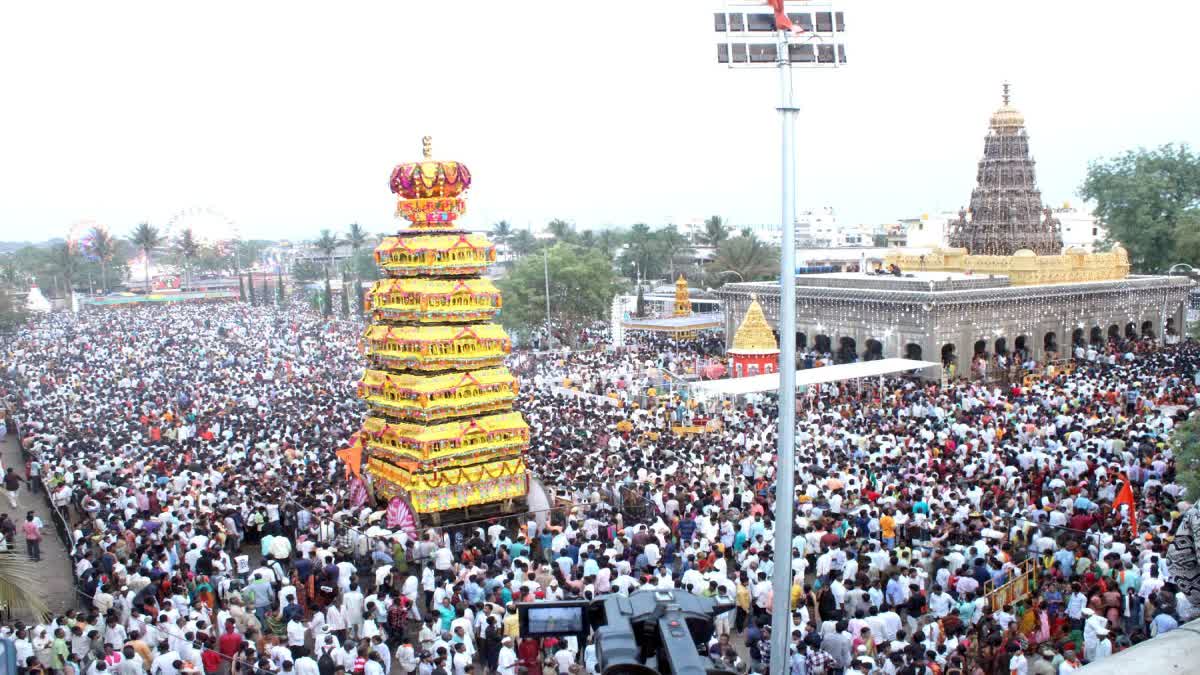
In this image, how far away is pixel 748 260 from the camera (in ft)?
180

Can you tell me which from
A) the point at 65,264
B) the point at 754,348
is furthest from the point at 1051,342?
the point at 65,264

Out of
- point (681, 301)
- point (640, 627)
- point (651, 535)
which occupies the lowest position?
point (651, 535)

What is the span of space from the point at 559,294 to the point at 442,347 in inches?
1147

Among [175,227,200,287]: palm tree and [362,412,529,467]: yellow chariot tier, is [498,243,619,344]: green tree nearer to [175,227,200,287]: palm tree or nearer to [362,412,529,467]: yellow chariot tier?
[362,412,529,467]: yellow chariot tier

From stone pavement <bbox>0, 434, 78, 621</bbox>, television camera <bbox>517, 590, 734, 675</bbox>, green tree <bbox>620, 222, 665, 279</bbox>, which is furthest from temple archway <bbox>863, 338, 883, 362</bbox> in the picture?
green tree <bbox>620, 222, 665, 279</bbox>

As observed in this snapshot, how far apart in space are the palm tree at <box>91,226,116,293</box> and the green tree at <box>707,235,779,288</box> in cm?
4968

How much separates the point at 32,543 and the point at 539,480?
7.95 meters

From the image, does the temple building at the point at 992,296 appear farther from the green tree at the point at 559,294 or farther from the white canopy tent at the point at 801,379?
the green tree at the point at 559,294

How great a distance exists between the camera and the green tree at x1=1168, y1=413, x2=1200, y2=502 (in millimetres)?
13727

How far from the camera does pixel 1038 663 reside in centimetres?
902

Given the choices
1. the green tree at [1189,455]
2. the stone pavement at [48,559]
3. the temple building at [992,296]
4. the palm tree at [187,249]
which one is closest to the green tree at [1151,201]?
the temple building at [992,296]

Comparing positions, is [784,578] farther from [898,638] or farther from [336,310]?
[336,310]

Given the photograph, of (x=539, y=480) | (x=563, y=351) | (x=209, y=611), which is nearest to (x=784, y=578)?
(x=209, y=611)

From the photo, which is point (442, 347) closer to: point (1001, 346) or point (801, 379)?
point (801, 379)
